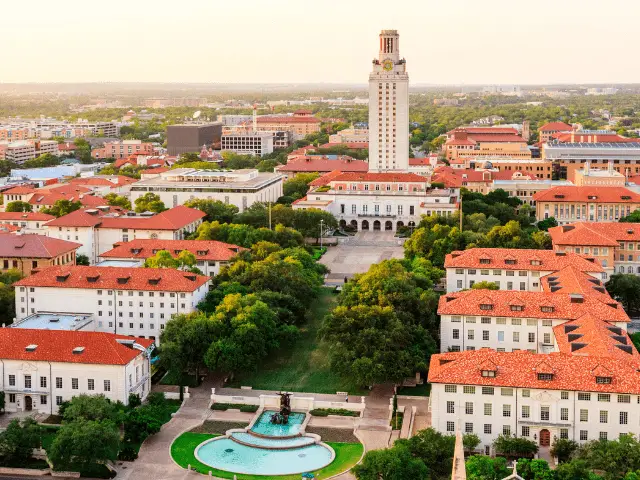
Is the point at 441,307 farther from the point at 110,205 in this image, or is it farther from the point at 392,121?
the point at 392,121

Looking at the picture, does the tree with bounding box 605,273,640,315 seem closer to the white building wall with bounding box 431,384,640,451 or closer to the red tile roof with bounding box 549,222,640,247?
the red tile roof with bounding box 549,222,640,247

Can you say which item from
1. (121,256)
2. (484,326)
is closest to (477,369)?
(484,326)

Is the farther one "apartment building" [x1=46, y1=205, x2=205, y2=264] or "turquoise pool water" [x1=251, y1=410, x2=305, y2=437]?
"apartment building" [x1=46, y1=205, x2=205, y2=264]

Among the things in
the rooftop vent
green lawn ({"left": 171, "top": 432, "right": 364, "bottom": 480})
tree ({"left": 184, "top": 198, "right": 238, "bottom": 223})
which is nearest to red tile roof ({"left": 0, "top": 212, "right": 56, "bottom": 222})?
tree ({"left": 184, "top": 198, "right": 238, "bottom": 223})

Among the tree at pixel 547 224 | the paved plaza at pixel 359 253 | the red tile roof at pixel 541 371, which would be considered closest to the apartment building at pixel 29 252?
the paved plaza at pixel 359 253

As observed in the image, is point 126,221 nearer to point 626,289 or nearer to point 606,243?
point 606,243

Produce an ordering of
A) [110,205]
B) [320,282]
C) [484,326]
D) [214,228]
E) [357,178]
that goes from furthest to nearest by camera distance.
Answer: [357,178] → [110,205] → [214,228] → [320,282] → [484,326]
